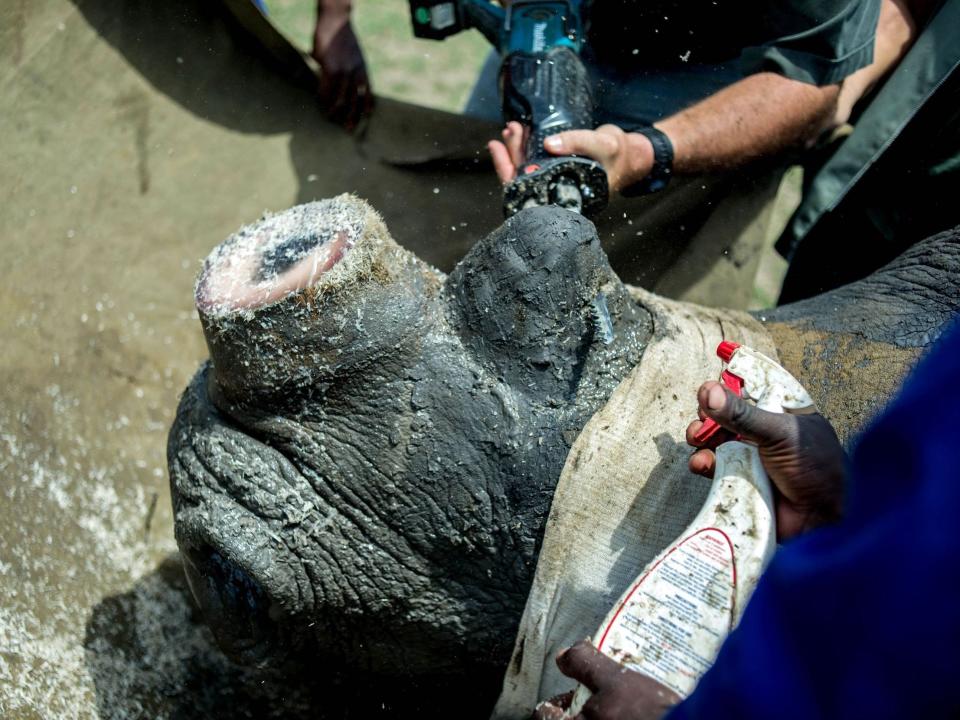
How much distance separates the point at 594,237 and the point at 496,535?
620 millimetres

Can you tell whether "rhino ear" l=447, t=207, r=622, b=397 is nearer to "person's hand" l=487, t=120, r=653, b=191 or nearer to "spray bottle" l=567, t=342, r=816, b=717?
"spray bottle" l=567, t=342, r=816, b=717

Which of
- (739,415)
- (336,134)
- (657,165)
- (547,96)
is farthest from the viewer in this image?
(336,134)

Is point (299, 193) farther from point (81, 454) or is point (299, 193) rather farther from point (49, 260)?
point (81, 454)

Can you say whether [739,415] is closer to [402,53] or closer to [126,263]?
[126,263]

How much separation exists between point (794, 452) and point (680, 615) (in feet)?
1.06

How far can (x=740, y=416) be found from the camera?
151 centimetres

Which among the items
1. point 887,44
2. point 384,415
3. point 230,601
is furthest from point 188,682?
point 887,44

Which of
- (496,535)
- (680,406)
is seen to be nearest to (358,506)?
(496,535)

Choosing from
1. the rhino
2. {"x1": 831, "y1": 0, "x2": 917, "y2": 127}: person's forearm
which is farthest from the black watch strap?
the rhino

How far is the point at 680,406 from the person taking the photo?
1.88 m

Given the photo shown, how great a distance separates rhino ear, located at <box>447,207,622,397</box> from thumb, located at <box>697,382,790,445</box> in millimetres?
356

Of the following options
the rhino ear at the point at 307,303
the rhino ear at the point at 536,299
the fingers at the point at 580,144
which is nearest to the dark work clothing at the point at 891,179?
the fingers at the point at 580,144

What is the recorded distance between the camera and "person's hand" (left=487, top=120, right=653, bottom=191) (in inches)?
99.3

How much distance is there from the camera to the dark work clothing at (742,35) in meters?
3.11
